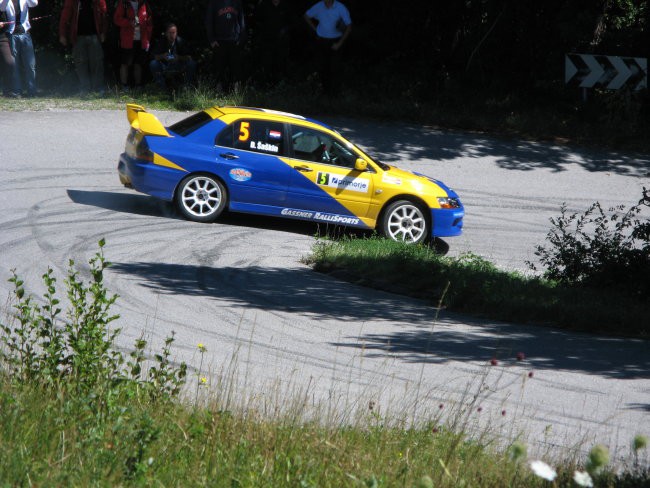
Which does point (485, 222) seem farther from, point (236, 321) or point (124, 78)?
point (124, 78)

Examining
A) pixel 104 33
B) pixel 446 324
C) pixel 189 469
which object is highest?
pixel 104 33

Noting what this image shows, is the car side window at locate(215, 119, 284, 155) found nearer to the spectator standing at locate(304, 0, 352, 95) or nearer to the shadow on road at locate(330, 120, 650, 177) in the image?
the shadow on road at locate(330, 120, 650, 177)

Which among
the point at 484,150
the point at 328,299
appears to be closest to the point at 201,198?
the point at 328,299

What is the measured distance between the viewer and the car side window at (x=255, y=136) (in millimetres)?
14844

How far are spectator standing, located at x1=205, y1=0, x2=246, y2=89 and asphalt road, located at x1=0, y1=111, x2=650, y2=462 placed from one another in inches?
97.7

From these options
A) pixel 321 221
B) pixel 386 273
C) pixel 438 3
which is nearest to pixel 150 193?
pixel 321 221

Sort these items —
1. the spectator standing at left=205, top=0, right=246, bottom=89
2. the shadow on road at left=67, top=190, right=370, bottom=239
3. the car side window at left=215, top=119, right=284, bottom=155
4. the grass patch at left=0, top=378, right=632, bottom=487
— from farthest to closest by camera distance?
the spectator standing at left=205, top=0, right=246, bottom=89
the shadow on road at left=67, top=190, right=370, bottom=239
the car side window at left=215, top=119, right=284, bottom=155
the grass patch at left=0, top=378, right=632, bottom=487

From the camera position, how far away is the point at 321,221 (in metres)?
15.1

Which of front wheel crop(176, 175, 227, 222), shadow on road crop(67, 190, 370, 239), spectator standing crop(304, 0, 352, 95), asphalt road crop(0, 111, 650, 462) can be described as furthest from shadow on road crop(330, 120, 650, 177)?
front wheel crop(176, 175, 227, 222)

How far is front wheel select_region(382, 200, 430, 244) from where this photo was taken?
15.2 m

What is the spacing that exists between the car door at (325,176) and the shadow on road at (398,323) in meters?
2.21

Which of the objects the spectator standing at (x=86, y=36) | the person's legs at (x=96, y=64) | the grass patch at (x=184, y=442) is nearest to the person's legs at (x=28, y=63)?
the spectator standing at (x=86, y=36)

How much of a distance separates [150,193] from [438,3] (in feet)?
43.2

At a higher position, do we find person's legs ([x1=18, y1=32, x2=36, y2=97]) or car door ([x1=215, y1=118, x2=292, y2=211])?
person's legs ([x1=18, y1=32, x2=36, y2=97])
